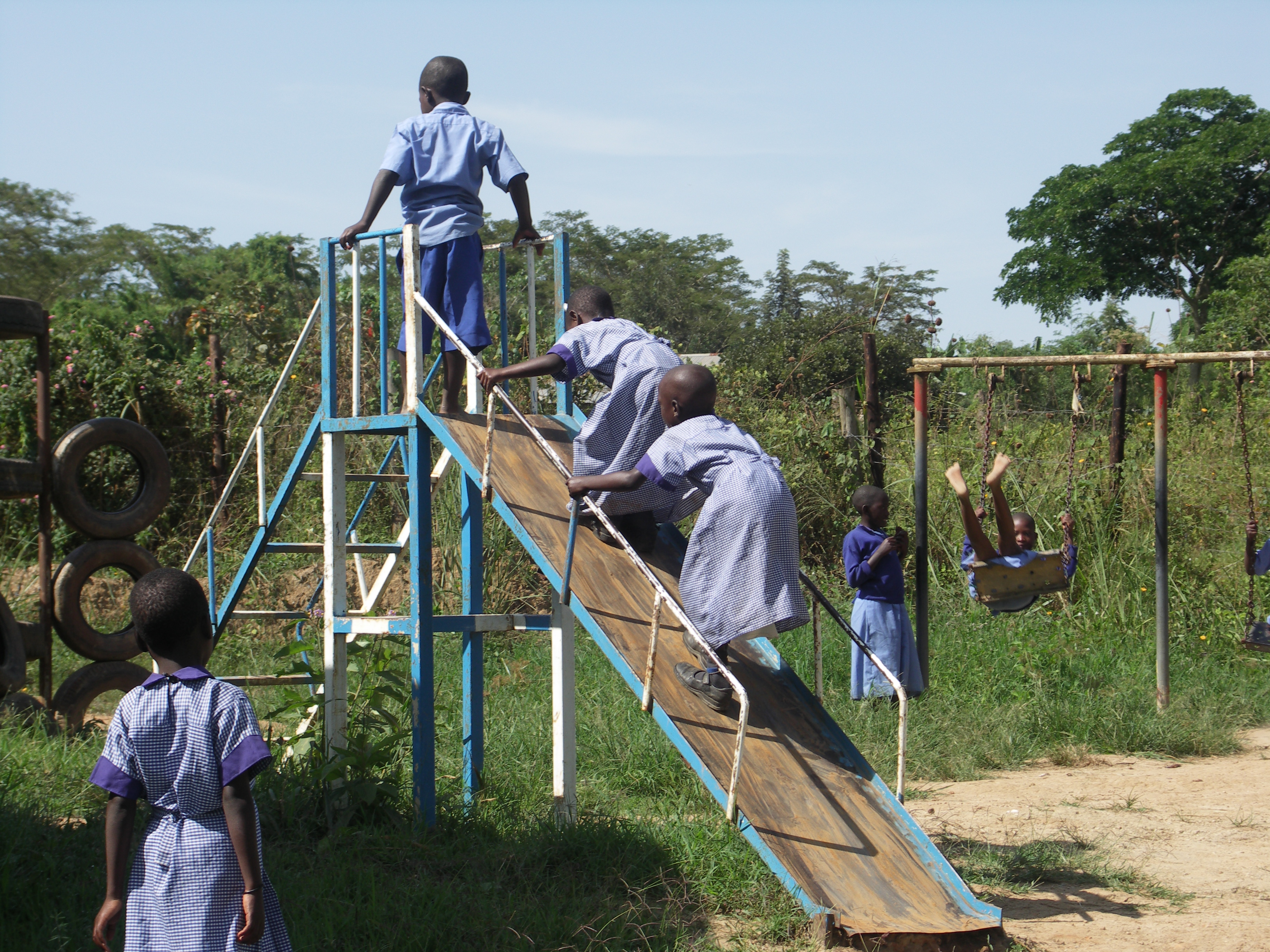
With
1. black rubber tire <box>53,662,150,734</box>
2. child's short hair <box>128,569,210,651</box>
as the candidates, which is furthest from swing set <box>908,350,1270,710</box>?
child's short hair <box>128,569,210,651</box>

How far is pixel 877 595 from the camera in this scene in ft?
23.6

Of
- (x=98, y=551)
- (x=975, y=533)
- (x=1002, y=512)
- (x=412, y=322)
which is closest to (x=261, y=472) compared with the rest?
(x=412, y=322)

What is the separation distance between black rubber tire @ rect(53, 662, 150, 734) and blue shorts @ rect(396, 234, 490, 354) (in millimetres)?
3473

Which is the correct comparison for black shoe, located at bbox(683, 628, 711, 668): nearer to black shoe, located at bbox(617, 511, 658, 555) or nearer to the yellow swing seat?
black shoe, located at bbox(617, 511, 658, 555)

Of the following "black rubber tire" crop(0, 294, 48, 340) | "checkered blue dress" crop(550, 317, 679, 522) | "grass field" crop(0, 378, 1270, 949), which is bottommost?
"grass field" crop(0, 378, 1270, 949)

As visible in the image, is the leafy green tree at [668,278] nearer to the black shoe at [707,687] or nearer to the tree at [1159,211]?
the tree at [1159,211]

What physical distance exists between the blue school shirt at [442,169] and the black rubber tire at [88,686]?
374 centimetres

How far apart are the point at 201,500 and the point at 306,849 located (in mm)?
8238

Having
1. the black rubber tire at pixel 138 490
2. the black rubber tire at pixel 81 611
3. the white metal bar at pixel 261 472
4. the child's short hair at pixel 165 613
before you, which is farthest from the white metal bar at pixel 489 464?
the black rubber tire at pixel 138 490

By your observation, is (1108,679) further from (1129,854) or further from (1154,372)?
(1129,854)

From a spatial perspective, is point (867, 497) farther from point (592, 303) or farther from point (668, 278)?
point (668, 278)

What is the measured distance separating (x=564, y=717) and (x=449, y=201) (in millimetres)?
2533

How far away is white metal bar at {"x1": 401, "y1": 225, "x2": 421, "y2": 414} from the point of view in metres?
5.30

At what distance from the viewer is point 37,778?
546 cm
